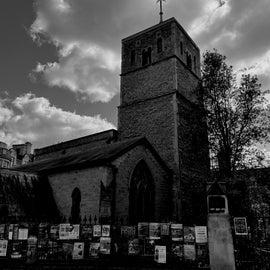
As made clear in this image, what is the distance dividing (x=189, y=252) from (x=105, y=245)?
249 cm

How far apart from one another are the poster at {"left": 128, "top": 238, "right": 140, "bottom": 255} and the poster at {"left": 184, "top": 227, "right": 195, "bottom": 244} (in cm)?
148

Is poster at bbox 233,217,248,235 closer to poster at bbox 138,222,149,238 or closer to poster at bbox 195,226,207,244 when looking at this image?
poster at bbox 195,226,207,244

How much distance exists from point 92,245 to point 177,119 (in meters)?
13.4

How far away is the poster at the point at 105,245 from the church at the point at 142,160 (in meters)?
3.12

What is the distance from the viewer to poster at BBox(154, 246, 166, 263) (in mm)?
7996

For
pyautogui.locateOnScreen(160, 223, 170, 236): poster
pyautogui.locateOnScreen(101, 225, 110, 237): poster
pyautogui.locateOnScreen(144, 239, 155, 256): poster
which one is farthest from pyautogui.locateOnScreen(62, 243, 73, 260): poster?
pyautogui.locateOnScreen(160, 223, 170, 236): poster

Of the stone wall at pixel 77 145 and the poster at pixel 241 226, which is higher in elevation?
the stone wall at pixel 77 145

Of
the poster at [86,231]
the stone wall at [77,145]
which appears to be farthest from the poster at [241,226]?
the stone wall at [77,145]

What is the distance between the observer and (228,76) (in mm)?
17719

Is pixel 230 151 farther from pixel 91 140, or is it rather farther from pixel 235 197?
pixel 91 140

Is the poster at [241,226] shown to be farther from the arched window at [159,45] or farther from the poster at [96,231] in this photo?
the arched window at [159,45]

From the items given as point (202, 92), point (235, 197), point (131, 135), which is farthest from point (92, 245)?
point (131, 135)

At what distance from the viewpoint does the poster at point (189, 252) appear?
7.84 meters

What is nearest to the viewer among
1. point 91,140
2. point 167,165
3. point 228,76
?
point 228,76
